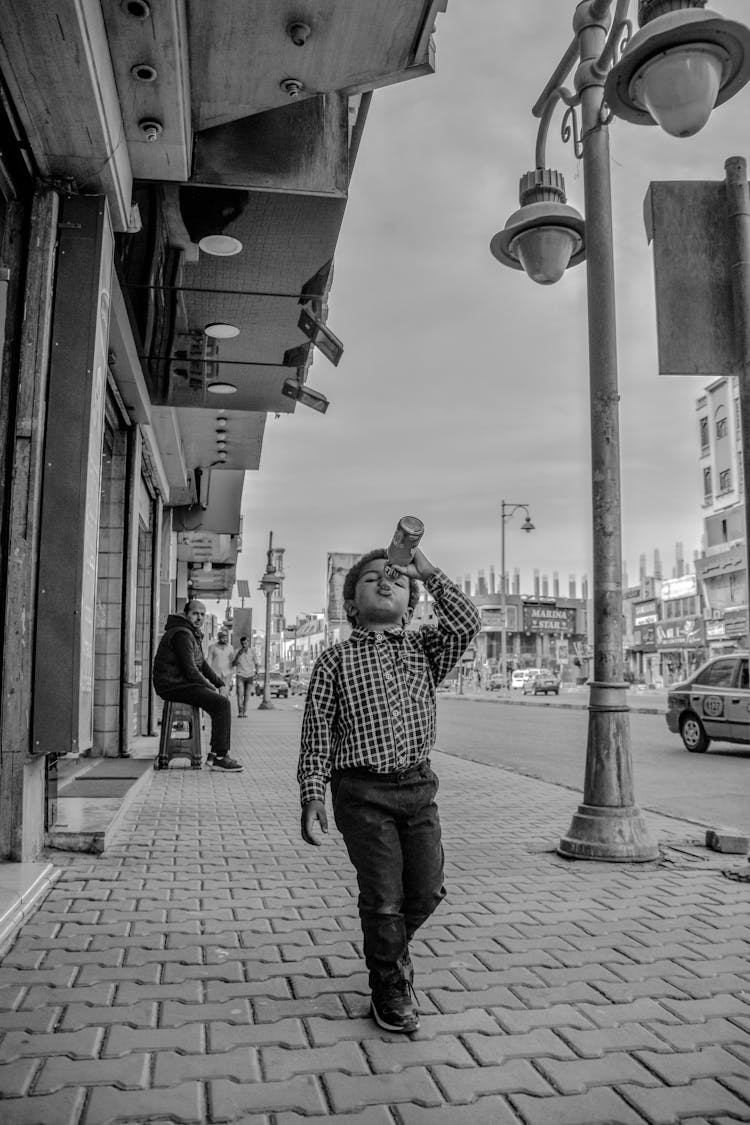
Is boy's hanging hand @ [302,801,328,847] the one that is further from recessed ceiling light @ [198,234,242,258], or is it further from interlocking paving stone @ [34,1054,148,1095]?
recessed ceiling light @ [198,234,242,258]

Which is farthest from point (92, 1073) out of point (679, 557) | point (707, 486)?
point (679, 557)

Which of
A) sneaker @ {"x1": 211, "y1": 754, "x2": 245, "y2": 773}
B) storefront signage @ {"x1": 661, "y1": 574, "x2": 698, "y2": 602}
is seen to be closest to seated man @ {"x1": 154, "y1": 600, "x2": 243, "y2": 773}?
sneaker @ {"x1": 211, "y1": 754, "x2": 245, "y2": 773}

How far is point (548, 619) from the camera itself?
116562 mm

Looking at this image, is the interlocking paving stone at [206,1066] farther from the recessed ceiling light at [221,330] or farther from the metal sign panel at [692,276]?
the recessed ceiling light at [221,330]

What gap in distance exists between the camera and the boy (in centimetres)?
310

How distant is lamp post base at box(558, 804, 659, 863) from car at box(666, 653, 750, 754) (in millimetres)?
9233

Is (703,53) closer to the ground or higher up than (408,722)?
higher up

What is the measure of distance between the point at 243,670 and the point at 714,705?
11.3 metres

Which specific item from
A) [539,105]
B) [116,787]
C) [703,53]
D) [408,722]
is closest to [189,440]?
[116,787]

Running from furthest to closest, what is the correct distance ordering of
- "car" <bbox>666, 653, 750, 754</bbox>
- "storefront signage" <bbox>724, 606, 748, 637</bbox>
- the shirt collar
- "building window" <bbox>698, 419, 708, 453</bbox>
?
1. "building window" <bbox>698, 419, 708, 453</bbox>
2. "storefront signage" <bbox>724, 606, 748, 637</bbox>
3. "car" <bbox>666, 653, 750, 754</bbox>
4. the shirt collar

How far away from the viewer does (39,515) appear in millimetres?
4879

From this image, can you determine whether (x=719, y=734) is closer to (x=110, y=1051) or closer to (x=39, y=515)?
(x=39, y=515)

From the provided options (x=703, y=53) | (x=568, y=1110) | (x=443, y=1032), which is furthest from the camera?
(x=703, y=53)

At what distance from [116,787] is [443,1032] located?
17.3 ft
